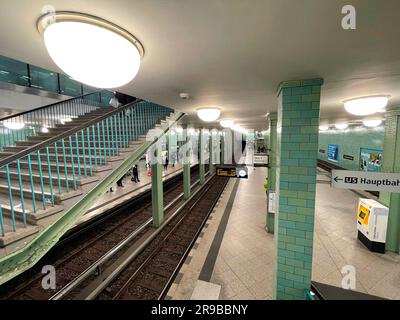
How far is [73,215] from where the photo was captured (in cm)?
261

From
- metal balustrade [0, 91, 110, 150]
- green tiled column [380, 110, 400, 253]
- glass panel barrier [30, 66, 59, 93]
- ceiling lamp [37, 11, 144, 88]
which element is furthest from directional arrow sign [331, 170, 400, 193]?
glass panel barrier [30, 66, 59, 93]

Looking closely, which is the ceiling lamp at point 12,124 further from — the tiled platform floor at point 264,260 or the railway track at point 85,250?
the tiled platform floor at point 264,260

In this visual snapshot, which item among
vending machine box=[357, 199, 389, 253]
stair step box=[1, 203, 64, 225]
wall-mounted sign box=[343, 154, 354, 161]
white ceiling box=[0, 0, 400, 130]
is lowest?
vending machine box=[357, 199, 389, 253]

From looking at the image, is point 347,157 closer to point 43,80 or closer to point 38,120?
point 38,120

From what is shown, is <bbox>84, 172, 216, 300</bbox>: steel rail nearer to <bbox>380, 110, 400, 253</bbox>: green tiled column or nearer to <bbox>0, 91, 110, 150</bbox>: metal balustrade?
<bbox>0, 91, 110, 150</bbox>: metal balustrade

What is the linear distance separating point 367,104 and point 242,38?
2.42 meters

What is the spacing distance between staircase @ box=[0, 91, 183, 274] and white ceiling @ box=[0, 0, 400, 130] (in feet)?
5.30

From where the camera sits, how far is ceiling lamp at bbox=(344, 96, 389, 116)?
2395 millimetres

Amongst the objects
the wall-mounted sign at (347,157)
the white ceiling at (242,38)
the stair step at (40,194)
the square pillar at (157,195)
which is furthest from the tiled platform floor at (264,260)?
the wall-mounted sign at (347,157)

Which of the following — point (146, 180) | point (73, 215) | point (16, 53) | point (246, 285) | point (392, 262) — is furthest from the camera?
point (146, 180)

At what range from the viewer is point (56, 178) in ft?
9.23

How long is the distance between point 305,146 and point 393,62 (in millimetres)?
959

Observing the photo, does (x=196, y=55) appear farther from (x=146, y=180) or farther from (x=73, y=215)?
(x=146, y=180)
